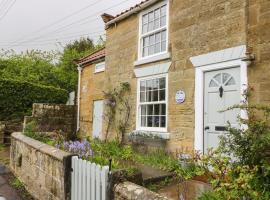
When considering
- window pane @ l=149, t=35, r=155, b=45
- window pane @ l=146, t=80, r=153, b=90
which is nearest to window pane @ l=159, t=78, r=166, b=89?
window pane @ l=146, t=80, r=153, b=90

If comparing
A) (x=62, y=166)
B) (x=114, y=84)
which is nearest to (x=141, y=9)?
(x=114, y=84)

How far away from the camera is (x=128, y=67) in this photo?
1064cm

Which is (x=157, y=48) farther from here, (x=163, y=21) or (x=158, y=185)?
(x=158, y=185)

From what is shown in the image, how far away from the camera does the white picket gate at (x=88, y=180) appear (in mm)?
3934

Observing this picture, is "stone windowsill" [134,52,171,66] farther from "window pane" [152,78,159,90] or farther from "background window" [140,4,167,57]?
"window pane" [152,78,159,90]

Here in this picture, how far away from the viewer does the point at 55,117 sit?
15172mm

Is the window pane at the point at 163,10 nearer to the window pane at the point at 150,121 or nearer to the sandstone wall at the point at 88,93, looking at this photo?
the window pane at the point at 150,121

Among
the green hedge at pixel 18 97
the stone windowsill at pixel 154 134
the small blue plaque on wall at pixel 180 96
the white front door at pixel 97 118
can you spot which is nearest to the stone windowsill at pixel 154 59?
the small blue plaque on wall at pixel 180 96

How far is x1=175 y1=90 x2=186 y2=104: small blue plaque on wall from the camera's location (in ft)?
26.5

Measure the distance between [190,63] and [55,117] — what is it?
9260mm

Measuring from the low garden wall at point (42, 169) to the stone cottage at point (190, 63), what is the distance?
3562mm

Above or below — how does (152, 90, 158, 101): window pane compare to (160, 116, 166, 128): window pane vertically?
above

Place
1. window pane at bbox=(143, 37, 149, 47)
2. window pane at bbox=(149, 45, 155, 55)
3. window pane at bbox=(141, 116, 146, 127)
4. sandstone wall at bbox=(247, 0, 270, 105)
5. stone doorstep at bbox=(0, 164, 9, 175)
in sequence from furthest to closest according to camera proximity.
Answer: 1. window pane at bbox=(143, 37, 149, 47)
2. window pane at bbox=(141, 116, 146, 127)
3. window pane at bbox=(149, 45, 155, 55)
4. stone doorstep at bbox=(0, 164, 9, 175)
5. sandstone wall at bbox=(247, 0, 270, 105)

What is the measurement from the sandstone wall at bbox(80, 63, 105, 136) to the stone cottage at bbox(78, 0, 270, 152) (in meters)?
2.20
